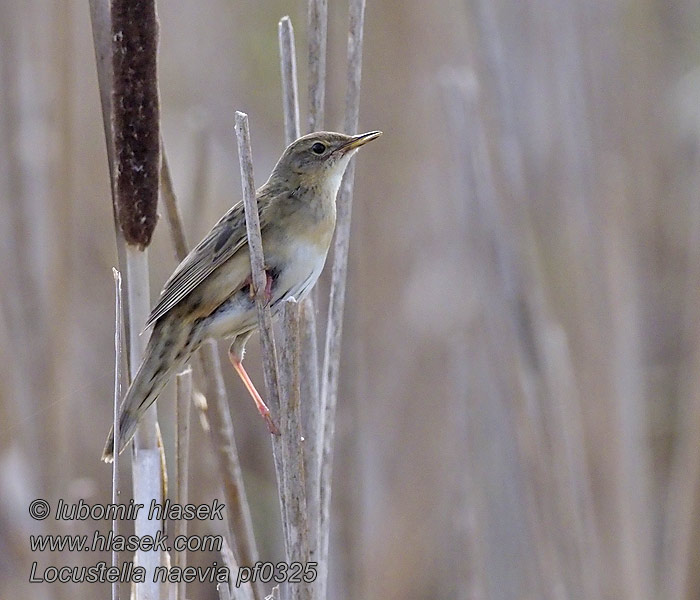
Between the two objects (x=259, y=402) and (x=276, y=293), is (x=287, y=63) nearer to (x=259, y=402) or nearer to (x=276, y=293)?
(x=276, y=293)

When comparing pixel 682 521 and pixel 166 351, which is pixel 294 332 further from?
pixel 682 521

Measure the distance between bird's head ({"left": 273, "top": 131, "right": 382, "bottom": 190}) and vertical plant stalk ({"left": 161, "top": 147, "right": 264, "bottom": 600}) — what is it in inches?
12.3

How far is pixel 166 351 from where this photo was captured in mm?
1997

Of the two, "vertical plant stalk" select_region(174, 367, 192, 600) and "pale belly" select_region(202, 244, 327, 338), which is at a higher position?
"pale belly" select_region(202, 244, 327, 338)

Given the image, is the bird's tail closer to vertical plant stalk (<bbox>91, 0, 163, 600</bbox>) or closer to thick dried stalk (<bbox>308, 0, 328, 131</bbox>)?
vertical plant stalk (<bbox>91, 0, 163, 600</bbox>)

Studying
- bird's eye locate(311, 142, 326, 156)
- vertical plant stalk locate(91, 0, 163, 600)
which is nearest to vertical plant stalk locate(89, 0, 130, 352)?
vertical plant stalk locate(91, 0, 163, 600)

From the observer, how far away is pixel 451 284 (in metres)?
3.84

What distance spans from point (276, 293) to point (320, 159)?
1.11 feet

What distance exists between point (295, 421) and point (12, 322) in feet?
4.04

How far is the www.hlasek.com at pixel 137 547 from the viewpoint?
1.66 m

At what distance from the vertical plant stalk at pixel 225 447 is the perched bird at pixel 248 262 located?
0.28 ft

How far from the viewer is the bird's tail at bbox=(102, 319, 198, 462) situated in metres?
1.79

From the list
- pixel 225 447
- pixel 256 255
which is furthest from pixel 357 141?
pixel 225 447

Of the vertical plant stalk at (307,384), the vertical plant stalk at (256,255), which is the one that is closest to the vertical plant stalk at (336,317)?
the vertical plant stalk at (307,384)
